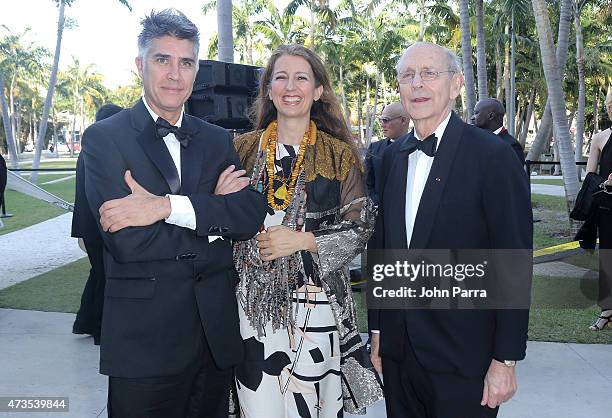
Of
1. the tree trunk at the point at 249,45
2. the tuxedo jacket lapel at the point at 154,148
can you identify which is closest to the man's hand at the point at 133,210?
the tuxedo jacket lapel at the point at 154,148

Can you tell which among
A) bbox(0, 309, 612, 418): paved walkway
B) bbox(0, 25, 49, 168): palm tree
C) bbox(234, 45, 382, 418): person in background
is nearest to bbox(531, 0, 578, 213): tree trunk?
bbox(0, 309, 612, 418): paved walkway

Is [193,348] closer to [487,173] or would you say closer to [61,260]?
[487,173]

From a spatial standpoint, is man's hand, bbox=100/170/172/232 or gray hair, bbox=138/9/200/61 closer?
man's hand, bbox=100/170/172/232

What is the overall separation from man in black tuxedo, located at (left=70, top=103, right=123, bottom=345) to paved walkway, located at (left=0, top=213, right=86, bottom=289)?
2679 mm

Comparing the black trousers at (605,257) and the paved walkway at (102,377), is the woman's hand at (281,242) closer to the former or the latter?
the paved walkway at (102,377)

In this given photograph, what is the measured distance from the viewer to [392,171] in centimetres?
229

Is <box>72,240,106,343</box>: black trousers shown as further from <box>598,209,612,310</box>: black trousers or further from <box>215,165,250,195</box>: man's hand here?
<box>598,209,612,310</box>: black trousers

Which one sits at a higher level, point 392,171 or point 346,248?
point 392,171

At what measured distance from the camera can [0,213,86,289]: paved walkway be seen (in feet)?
26.0

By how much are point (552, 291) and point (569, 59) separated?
108ft

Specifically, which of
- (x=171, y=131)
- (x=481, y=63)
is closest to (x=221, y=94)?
(x=171, y=131)

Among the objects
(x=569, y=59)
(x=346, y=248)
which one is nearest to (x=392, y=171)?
(x=346, y=248)

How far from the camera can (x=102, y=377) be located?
4258 millimetres

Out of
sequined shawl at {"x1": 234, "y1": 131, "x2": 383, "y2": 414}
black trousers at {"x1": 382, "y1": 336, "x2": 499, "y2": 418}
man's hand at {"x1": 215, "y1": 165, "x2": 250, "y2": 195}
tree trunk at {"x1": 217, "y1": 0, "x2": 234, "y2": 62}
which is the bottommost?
black trousers at {"x1": 382, "y1": 336, "x2": 499, "y2": 418}
